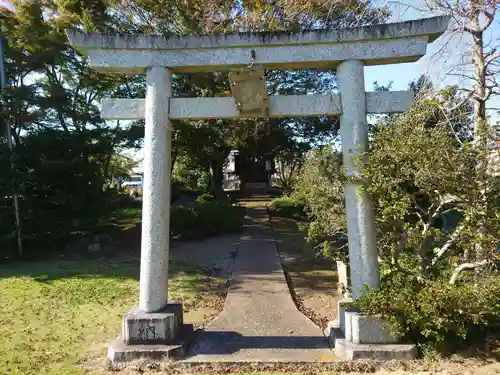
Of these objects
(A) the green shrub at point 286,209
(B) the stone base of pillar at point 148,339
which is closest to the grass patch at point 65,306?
(B) the stone base of pillar at point 148,339

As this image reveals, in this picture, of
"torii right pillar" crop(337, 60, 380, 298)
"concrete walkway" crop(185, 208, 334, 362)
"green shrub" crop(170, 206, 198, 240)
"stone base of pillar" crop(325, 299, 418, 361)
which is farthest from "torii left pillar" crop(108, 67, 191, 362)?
"green shrub" crop(170, 206, 198, 240)

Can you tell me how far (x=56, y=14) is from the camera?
44.8ft

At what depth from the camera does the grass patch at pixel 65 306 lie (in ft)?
16.6

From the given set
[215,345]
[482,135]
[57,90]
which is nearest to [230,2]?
[57,90]

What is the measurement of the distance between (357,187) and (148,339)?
3072 mm

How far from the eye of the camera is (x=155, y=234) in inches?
193

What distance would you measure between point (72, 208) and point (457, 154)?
11.4 metres

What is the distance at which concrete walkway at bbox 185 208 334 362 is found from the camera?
4746mm

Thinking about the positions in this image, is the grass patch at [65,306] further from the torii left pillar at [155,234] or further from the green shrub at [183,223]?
the green shrub at [183,223]

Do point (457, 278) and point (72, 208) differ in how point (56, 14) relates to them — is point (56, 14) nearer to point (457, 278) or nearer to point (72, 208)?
point (72, 208)

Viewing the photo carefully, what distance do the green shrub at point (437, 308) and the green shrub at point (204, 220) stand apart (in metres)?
10.4

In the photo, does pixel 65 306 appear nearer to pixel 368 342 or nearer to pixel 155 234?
pixel 155 234

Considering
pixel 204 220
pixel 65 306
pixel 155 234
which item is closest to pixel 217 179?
pixel 204 220

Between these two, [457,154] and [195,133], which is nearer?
[457,154]
